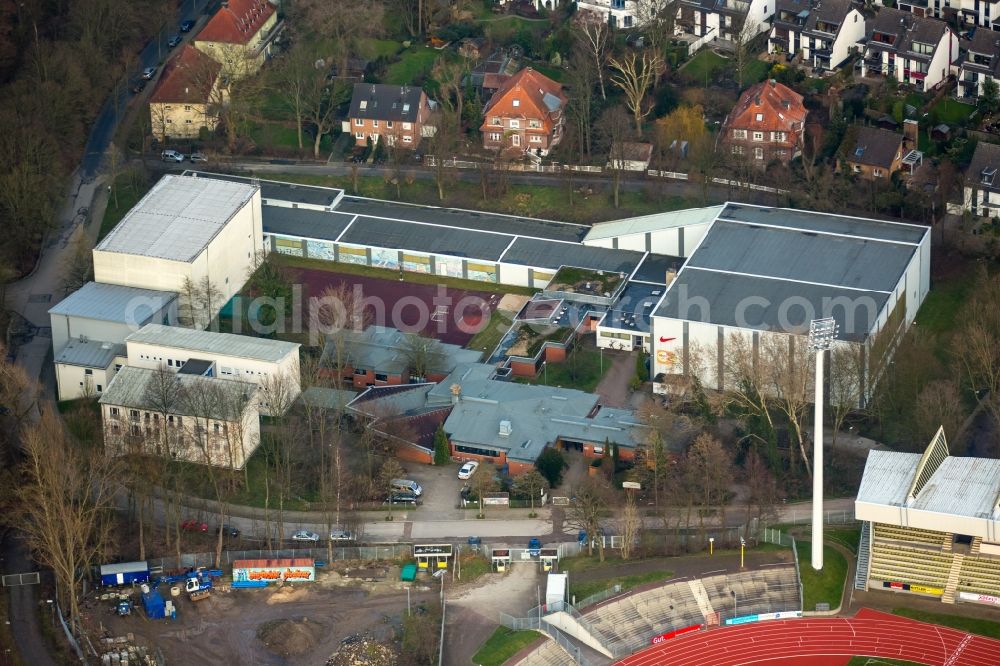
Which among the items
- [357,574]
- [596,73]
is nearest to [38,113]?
[596,73]

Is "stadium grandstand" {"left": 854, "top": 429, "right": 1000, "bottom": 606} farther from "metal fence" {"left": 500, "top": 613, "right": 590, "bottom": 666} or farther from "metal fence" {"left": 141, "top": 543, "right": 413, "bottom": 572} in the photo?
"metal fence" {"left": 141, "top": 543, "right": 413, "bottom": 572}

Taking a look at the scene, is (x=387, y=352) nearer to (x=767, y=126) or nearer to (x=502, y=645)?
(x=502, y=645)

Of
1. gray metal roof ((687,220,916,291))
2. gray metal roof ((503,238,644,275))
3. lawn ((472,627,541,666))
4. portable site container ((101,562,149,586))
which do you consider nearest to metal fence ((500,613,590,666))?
lawn ((472,627,541,666))

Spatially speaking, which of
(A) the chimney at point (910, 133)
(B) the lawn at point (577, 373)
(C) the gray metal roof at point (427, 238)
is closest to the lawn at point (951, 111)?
(A) the chimney at point (910, 133)

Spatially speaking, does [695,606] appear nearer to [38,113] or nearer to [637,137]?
[637,137]

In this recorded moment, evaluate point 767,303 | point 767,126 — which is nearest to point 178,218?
point 767,303

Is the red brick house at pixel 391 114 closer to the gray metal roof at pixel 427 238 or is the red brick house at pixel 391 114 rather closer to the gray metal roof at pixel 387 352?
the gray metal roof at pixel 427 238
